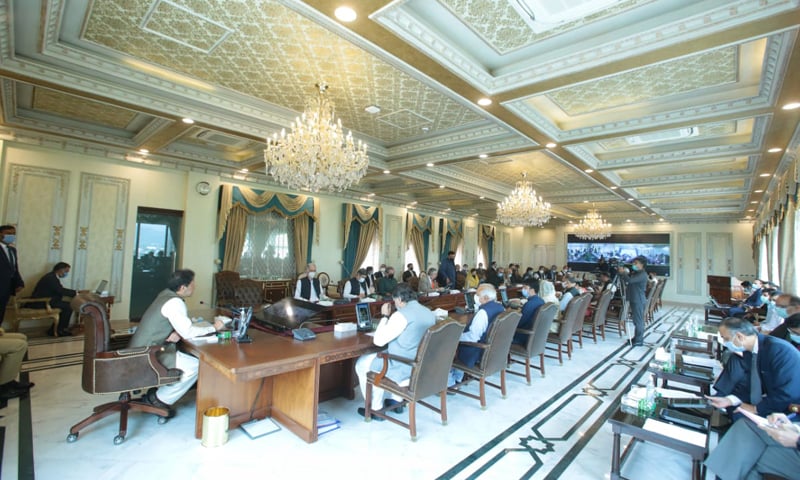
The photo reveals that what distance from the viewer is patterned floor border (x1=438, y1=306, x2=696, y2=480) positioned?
261cm

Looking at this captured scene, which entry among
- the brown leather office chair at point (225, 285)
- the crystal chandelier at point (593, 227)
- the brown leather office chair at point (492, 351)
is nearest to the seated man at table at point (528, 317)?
the brown leather office chair at point (492, 351)

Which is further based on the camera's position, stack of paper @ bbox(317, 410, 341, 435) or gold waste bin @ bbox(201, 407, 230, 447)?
stack of paper @ bbox(317, 410, 341, 435)

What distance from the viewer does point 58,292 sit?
5.61 metres

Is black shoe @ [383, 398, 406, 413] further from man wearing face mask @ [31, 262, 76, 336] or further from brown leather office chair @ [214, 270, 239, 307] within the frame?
man wearing face mask @ [31, 262, 76, 336]

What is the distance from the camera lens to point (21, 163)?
5.67 meters

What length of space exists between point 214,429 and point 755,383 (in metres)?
3.75

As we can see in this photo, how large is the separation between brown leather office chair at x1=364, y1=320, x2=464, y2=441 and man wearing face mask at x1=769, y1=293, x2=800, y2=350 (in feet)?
8.64

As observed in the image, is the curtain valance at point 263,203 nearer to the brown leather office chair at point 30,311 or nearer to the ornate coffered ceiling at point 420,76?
the ornate coffered ceiling at point 420,76

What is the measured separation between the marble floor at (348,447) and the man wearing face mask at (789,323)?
1.37 m

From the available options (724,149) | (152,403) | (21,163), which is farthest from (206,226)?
(724,149)

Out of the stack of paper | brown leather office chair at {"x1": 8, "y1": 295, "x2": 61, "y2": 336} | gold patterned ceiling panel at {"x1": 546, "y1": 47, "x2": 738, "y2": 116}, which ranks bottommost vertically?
the stack of paper

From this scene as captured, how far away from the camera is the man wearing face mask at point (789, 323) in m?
2.98

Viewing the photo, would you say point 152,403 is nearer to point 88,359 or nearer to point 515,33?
point 88,359

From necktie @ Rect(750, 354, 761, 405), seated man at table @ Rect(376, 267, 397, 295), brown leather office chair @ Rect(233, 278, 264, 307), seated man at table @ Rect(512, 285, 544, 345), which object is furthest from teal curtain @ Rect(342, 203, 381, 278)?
necktie @ Rect(750, 354, 761, 405)
